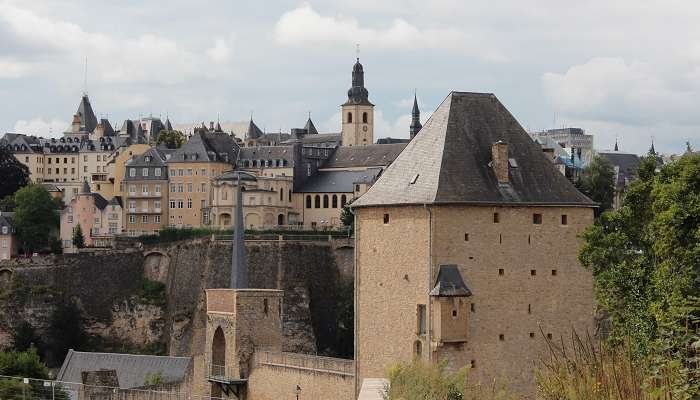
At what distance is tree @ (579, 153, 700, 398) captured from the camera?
28781mm

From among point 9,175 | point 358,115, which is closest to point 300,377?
point 9,175

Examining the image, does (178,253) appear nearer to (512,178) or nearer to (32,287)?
(32,287)

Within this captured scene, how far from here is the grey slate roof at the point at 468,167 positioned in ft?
107

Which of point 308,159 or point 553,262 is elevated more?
point 308,159

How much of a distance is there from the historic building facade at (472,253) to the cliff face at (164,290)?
1647 inches

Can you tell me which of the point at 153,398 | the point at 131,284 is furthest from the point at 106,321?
the point at 153,398

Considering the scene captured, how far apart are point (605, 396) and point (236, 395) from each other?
27760mm

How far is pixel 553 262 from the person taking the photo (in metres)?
33.7

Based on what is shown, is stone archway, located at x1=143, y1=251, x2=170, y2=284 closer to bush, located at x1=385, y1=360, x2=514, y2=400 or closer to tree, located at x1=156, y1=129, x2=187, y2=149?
tree, located at x1=156, y1=129, x2=187, y2=149

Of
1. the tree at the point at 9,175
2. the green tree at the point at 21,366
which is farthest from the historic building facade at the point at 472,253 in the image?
the tree at the point at 9,175

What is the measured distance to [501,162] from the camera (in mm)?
33250

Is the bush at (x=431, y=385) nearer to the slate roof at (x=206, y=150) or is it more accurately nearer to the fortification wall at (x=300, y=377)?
the fortification wall at (x=300, y=377)

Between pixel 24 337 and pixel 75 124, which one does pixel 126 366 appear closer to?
pixel 24 337

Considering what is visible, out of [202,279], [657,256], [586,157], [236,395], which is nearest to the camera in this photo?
[657,256]
